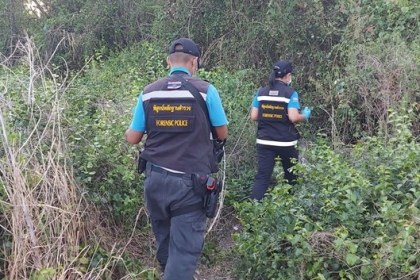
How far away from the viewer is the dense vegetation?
12.4 feet

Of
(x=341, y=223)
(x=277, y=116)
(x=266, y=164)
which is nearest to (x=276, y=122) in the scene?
(x=277, y=116)

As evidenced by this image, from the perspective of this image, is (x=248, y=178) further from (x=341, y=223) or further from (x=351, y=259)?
(x=351, y=259)

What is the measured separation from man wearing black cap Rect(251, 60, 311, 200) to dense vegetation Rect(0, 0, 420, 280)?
23 cm

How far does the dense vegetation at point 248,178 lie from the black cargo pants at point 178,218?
1.74 feet

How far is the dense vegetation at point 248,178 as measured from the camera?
12.4ft

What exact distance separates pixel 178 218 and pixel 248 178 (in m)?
2.75

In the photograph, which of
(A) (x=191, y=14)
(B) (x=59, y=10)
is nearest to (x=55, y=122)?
(A) (x=191, y=14)

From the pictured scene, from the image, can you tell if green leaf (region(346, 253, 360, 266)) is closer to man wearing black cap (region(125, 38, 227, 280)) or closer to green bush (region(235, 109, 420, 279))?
green bush (region(235, 109, 420, 279))

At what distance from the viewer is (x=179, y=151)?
3.66 metres

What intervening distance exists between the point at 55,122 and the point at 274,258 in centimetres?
200

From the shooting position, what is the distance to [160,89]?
371 centimetres

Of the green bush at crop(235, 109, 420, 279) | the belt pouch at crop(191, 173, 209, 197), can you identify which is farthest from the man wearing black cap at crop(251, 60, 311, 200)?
the belt pouch at crop(191, 173, 209, 197)

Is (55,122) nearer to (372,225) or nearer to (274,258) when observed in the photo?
(274,258)

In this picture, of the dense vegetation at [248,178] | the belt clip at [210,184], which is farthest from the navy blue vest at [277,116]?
the belt clip at [210,184]
